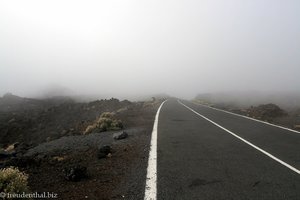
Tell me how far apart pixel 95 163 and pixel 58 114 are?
30134mm

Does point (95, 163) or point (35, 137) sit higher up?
point (95, 163)

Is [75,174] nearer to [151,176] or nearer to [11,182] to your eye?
[151,176]

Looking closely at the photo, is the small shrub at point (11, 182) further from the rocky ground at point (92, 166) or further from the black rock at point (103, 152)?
the black rock at point (103, 152)

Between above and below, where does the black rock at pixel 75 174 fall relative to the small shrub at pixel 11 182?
below

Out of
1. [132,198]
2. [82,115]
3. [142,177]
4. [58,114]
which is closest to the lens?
[132,198]

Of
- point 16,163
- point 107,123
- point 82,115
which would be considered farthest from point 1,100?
point 16,163

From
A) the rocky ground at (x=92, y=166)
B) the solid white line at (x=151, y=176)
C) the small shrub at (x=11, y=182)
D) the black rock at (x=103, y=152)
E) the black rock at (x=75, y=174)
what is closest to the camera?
the small shrub at (x=11, y=182)

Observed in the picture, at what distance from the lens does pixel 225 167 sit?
862cm

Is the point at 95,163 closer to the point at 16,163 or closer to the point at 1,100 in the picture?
the point at 16,163

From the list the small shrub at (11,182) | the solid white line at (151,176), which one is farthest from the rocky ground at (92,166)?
the small shrub at (11,182)

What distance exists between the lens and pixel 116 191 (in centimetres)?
701

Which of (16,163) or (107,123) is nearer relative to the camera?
(16,163)

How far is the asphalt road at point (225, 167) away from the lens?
6.69 metres

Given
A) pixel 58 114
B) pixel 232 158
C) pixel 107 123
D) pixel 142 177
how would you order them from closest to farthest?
pixel 142 177
pixel 232 158
pixel 107 123
pixel 58 114
